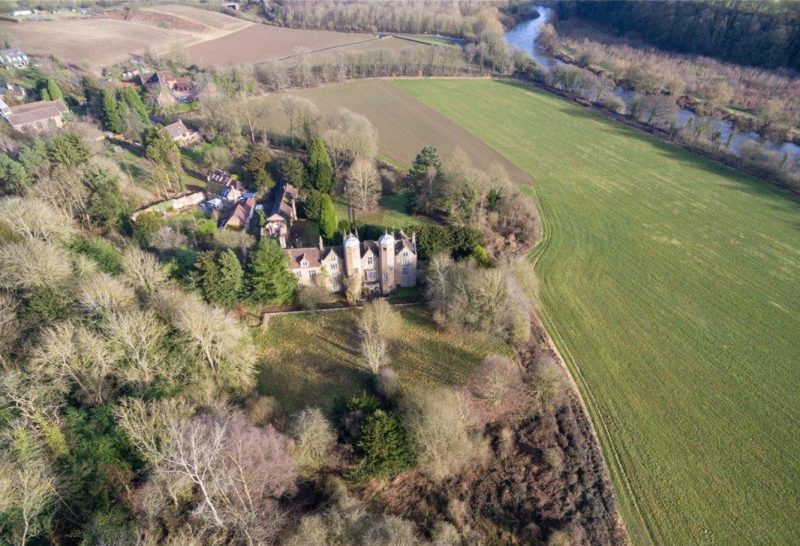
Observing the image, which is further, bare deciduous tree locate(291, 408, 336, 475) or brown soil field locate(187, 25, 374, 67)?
brown soil field locate(187, 25, 374, 67)

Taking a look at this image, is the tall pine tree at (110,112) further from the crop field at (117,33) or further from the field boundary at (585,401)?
the field boundary at (585,401)

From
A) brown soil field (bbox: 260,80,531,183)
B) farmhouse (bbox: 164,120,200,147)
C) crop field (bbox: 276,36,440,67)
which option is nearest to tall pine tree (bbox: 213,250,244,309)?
brown soil field (bbox: 260,80,531,183)

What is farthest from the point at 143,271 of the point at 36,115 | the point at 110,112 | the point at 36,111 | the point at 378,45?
the point at 378,45

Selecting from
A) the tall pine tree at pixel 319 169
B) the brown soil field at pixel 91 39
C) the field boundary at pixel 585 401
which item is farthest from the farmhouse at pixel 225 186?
the brown soil field at pixel 91 39

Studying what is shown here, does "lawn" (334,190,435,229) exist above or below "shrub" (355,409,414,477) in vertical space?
above

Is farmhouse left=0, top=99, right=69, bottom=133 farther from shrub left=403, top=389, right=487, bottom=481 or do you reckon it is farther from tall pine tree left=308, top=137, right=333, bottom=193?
shrub left=403, top=389, right=487, bottom=481

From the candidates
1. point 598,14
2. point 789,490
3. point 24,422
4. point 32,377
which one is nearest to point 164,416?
point 24,422

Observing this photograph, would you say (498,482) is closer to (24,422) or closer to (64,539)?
(64,539)

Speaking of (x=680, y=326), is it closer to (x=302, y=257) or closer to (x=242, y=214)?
(x=302, y=257)
